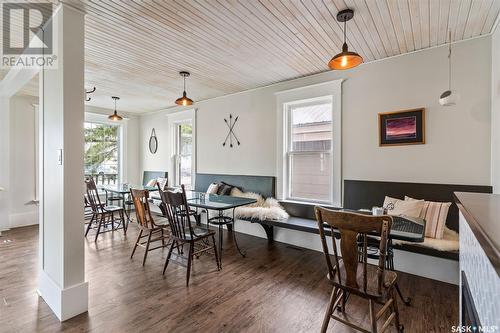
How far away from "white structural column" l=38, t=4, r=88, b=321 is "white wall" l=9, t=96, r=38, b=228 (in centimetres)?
378

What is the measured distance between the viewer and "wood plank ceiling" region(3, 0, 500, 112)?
207 centimetres

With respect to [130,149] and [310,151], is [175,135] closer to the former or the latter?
[130,149]

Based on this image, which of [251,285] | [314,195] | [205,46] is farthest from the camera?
[314,195]

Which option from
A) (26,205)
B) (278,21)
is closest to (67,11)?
(278,21)

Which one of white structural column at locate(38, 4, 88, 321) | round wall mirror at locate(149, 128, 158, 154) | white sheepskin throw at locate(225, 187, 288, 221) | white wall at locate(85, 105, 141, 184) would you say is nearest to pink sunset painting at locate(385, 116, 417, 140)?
white sheepskin throw at locate(225, 187, 288, 221)

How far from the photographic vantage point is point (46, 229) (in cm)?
221

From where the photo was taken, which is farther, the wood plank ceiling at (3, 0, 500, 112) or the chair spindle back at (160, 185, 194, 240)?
the chair spindle back at (160, 185, 194, 240)

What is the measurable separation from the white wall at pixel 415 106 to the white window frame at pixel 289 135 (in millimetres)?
84

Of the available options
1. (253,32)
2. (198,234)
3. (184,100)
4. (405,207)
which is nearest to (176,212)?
(198,234)

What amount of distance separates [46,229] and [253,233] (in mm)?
2885

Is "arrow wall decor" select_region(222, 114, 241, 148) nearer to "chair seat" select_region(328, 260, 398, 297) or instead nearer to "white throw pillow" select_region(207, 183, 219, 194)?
"white throw pillow" select_region(207, 183, 219, 194)

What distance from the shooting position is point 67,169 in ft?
6.46

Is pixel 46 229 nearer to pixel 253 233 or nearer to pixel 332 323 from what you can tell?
pixel 332 323

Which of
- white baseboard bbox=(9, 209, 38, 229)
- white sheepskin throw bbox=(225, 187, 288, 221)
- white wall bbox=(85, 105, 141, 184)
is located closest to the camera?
white sheepskin throw bbox=(225, 187, 288, 221)
